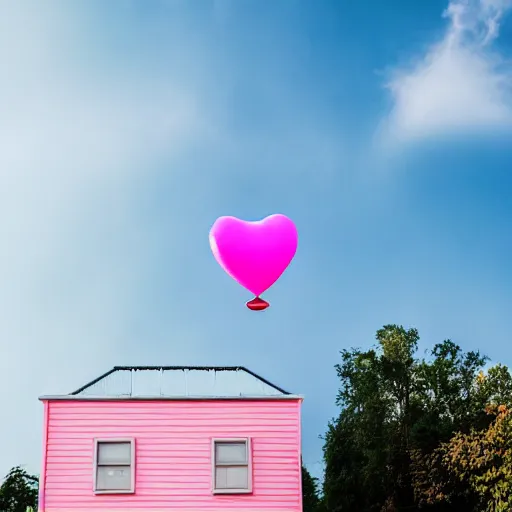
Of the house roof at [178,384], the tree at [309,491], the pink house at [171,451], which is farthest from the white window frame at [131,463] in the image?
the tree at [309,491]

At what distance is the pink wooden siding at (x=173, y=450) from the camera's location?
1784 centimetres

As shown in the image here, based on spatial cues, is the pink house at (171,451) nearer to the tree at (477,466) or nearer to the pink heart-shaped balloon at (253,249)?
the pink heart-shaped balloon at (253,249)

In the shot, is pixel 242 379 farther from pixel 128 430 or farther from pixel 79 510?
pixel 79 510

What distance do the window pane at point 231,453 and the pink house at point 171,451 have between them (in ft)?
0.07

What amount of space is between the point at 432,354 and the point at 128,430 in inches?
607

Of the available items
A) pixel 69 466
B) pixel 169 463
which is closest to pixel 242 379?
pixel 169 463

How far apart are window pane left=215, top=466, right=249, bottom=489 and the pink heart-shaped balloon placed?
5144 mm

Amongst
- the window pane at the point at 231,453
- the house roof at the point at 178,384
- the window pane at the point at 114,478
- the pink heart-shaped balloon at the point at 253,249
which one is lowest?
the window pane at the point at 114,478

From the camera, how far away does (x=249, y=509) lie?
17859mm

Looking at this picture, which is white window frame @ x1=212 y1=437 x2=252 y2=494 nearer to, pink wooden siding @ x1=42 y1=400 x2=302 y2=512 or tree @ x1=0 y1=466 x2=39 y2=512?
pink wooden siding @ x1=42 y1=400 x2=302 y2=512

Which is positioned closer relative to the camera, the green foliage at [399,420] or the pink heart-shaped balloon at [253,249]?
the pink heart-shaped balloon at [253,249]

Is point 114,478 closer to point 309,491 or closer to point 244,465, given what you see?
point 244,465

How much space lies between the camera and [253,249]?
14.6 meters

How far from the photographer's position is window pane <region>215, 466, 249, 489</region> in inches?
706
